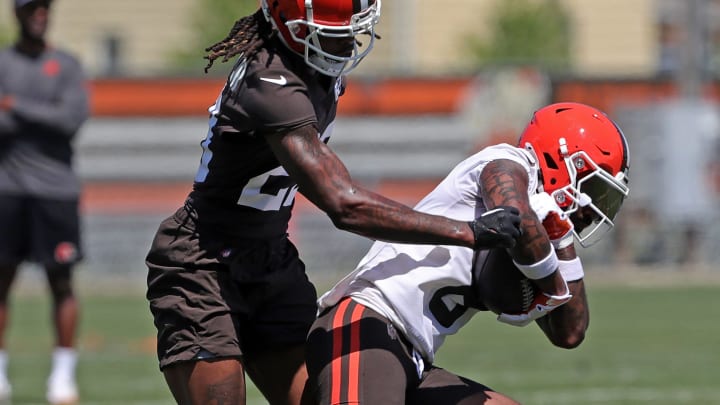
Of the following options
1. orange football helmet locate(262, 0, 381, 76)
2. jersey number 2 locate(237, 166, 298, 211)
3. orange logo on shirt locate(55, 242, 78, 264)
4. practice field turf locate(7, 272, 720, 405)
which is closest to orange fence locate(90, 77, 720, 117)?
practice field turf locate(7, 272, 720, 405)

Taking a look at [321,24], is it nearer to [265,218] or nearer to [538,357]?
[265,218]

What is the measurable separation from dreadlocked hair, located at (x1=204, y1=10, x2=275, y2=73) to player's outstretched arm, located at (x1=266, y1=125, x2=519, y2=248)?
35cm

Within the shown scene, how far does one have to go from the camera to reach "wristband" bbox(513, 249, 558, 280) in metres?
3.86

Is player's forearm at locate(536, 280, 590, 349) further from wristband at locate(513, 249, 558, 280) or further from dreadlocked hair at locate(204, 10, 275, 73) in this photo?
dreadlocked hair at locate(204, 10, 275, 73)

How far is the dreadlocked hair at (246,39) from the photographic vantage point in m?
4.15

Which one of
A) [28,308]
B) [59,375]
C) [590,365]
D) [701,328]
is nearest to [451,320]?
[59,375]

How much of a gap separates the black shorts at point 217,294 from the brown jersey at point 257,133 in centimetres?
7

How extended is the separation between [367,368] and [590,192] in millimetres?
868

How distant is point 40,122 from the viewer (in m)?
8.08

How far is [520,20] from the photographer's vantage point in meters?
23.7

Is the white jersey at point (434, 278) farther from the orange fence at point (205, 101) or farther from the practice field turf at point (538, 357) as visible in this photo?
the orange fence at point (205, 101)

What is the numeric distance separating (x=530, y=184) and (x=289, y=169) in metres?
0.73

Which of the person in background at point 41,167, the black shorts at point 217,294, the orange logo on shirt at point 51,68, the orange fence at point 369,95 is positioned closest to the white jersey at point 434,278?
the black shorts at point 217,294

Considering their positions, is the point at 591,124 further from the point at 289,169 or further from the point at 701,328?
the point at 701,328
